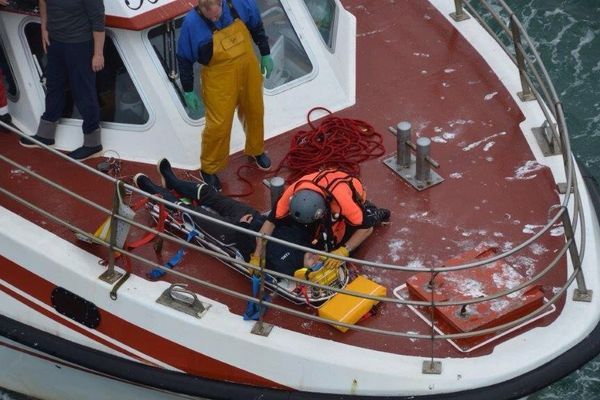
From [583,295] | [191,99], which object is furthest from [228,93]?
[583,295]

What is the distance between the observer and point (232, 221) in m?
7.03

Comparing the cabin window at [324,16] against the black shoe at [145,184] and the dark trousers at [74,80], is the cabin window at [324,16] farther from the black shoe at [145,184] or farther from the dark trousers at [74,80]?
the black shoe at [145,184]

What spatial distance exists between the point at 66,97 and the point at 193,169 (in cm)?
Answer: 106

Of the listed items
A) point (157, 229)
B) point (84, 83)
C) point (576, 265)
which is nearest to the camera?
point (576, 265)

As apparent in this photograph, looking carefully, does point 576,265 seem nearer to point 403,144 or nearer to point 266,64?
point 403,144

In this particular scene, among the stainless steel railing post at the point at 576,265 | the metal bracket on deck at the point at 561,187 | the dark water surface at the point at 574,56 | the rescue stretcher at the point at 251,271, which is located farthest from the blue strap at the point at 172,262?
the dark water surface at the point at 574,56

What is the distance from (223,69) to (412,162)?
1528mm

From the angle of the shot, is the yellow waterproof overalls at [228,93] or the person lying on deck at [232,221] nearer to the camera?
the person lying on deck at [232,221]

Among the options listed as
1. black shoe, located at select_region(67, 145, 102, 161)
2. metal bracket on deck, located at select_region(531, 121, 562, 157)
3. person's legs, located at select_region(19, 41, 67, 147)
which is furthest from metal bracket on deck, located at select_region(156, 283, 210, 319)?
metal bracket on deck, located at select_region(531, 121, 562, 157)

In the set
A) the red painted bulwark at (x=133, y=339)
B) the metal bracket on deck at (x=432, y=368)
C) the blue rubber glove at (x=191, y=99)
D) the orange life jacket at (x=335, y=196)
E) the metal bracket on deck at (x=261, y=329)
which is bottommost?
the red painted bulwark at (x=133, y=339)

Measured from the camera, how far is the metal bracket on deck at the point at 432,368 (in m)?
6.19

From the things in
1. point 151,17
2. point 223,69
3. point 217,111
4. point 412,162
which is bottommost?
point 412,162

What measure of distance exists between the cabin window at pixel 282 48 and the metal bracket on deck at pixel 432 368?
269 cm

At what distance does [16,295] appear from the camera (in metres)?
7.16
